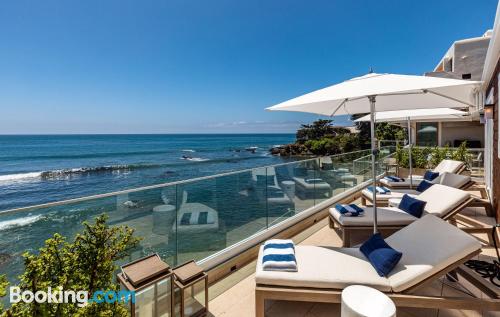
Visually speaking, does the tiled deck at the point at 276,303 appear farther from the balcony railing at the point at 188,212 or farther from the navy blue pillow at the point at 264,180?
the navy blue pillow at the point at 264,180

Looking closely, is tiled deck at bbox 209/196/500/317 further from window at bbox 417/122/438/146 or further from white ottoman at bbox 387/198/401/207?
window at bbox 417/122/438/146

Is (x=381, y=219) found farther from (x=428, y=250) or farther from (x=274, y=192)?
(x=274, y=192)

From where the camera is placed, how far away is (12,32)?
1296 cm

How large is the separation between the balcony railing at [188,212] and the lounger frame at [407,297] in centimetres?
115

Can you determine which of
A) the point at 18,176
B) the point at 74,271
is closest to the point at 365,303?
the point at 74,271

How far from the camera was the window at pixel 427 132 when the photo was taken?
19.3 m

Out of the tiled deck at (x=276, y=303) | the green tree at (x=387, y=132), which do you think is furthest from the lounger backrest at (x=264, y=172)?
the green tree at (x=387, y=132)

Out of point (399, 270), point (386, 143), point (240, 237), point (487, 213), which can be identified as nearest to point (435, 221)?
point (399, 270)

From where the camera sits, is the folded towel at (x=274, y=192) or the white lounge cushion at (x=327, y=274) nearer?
the white lounge cushion at (x=327, y=274)

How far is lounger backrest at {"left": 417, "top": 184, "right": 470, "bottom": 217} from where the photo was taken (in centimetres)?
368

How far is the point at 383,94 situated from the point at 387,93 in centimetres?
95

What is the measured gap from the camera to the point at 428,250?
2287 mm

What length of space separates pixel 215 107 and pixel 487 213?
38885 mm

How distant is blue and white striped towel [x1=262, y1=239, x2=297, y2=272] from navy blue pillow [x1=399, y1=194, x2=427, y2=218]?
7.42 ft
